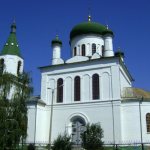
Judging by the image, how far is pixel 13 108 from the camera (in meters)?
19.4

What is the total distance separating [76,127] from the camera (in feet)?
90.4

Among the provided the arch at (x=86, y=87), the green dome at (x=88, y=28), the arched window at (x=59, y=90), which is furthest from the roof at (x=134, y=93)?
the green dome at (x=88, y=28)

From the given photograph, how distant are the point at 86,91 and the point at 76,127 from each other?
363cm

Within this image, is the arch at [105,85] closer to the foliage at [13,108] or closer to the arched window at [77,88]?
the arched window at [77,88]

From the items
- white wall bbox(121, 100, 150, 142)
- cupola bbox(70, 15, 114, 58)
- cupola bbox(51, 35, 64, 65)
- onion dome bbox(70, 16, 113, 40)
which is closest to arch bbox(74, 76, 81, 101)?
cupola bbox(51, 35, 64, 65)

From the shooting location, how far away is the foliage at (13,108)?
18172mm

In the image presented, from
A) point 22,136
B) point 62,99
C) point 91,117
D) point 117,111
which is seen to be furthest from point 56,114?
point 22,136

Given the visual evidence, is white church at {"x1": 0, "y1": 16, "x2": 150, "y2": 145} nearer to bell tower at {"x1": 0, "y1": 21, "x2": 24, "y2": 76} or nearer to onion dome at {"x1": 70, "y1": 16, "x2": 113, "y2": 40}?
bell tower at {"x1": 0, "y1": 21, "x2": 24, "y2": 76}

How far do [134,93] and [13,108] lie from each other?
1249 centimetres

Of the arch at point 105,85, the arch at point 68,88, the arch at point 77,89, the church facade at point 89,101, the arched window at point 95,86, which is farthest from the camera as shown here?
the arch at point 68,88

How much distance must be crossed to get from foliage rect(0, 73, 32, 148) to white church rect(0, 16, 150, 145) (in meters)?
4.59

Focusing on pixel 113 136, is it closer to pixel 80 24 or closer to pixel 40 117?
pixel 40 117

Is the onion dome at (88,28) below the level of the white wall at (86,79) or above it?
above

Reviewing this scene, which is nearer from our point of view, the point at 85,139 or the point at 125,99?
the point at 85,139
